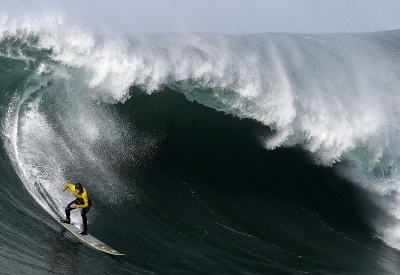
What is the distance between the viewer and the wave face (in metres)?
8.84

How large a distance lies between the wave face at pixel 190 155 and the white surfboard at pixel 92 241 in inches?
7.5

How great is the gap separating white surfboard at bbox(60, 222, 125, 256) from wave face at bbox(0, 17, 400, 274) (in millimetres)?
190

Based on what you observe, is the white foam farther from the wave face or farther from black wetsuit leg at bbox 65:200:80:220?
black wetsuit leg at bbox 65:200:80:220

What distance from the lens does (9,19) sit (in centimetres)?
1434

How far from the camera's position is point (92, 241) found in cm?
802

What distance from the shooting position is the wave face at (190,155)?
884cm

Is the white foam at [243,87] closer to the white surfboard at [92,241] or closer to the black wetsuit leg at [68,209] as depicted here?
the black wetsuit leg at [68,209]

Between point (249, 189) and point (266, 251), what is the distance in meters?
2.76

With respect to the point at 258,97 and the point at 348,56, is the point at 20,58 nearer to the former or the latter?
the point at 258,97

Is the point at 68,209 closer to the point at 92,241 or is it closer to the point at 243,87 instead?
the point at 92,241

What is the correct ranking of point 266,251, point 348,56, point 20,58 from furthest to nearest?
point 348,56 < point 20,58 < point 266,251

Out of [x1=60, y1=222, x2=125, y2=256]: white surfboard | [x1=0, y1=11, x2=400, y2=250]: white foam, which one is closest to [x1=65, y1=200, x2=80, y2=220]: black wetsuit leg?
[x1=60, y1=222, x2=125, y2=256]: white surfboard

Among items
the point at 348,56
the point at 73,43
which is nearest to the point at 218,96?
the point at 73,43

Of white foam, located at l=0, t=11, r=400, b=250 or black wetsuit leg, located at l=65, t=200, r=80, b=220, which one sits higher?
white foam, located at l=0, t=11, r=400, b=250
